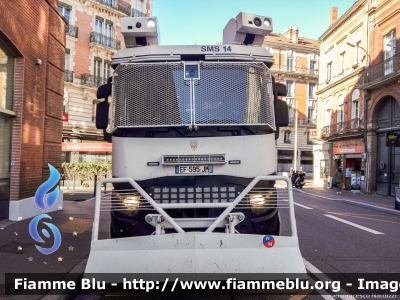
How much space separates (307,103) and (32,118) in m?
50.4

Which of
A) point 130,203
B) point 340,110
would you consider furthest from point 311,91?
point 130,203

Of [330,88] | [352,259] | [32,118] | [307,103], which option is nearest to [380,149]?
[330,88]

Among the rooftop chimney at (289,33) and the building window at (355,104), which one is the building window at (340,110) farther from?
the rooftop chimney at (289,33)

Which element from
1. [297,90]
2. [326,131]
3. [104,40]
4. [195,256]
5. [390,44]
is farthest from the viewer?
[297,90]

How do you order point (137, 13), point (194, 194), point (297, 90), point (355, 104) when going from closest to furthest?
point (194, 194)
point (355, 104)
point (137, 13)
point (297, 90)

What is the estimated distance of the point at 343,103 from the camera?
30641mm

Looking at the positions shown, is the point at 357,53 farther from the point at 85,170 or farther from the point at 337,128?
the point at 85,170

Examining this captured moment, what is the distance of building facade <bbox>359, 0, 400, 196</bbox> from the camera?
2259 cm

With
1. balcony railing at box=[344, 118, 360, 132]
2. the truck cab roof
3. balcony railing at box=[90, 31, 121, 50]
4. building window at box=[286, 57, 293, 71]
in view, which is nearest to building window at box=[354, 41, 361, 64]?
balcony railing at box=[344, 118, 360, 132]

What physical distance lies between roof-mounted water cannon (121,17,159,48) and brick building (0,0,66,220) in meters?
3.99

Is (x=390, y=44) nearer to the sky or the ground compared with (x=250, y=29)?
nearer to the sky

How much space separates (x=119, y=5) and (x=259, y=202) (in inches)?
1303

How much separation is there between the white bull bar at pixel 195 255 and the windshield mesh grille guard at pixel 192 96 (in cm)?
153

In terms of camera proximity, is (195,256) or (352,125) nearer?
(195,256)
